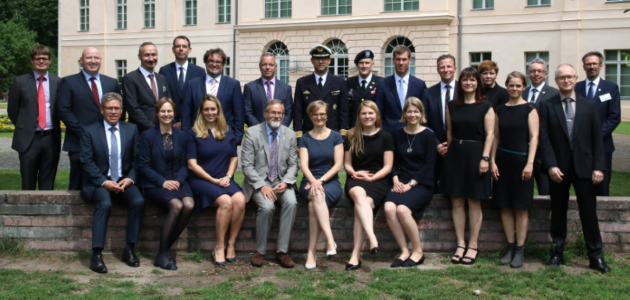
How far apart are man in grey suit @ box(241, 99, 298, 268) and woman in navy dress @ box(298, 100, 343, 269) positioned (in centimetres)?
16

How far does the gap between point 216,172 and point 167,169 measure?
52 centimetres

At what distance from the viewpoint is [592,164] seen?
6066 mm

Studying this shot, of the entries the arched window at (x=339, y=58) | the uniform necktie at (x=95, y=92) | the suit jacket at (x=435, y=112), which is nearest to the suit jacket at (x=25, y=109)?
the uniform necktie at (x=95, y=92)

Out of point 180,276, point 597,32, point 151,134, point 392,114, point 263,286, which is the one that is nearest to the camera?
→ point 263,286

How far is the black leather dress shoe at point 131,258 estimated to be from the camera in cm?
624

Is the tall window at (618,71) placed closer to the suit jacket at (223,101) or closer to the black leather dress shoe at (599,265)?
the black leather dress shoe at (599,265)

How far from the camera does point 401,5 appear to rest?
97.5ft

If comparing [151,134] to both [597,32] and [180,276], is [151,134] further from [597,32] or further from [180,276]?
[597,32]

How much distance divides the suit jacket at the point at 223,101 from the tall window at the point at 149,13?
2981cm

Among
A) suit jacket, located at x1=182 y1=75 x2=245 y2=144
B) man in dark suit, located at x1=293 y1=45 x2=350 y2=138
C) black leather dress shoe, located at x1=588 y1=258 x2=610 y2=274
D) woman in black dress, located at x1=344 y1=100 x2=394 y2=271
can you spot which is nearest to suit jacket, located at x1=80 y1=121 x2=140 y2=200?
suit jacket, located at x1=182 y1=75 x2=245 y2=144

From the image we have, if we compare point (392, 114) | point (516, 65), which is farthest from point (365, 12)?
point (392, 114)

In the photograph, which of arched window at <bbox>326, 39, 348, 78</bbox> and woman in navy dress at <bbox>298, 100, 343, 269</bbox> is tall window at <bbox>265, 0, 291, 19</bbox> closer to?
arched window at <bbox>326, 39, 348, 78</bbox>

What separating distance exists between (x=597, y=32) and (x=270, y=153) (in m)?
23.7

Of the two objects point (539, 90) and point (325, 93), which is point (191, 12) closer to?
point (325, 93)
